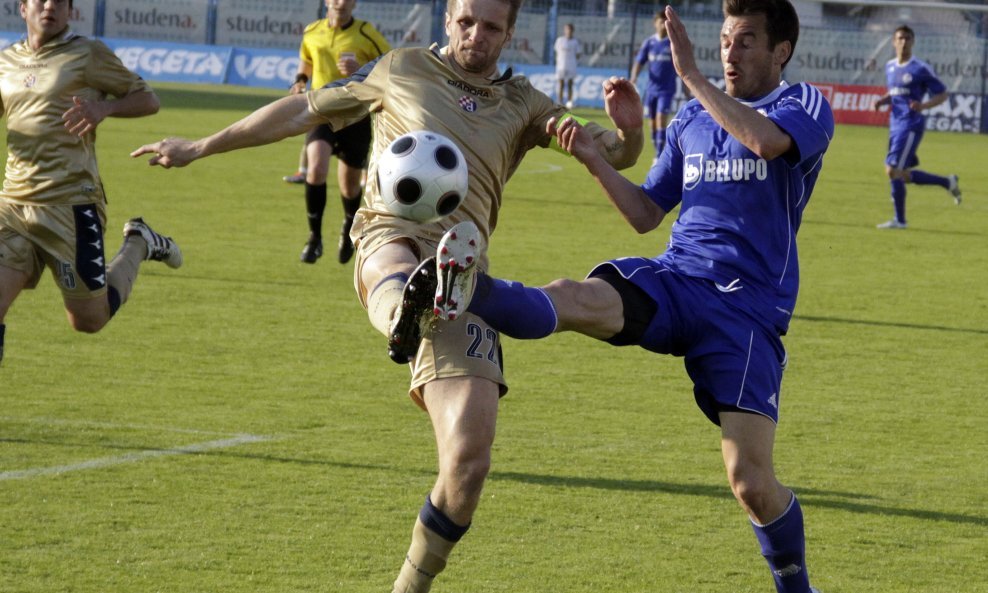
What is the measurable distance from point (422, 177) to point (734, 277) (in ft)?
3.58

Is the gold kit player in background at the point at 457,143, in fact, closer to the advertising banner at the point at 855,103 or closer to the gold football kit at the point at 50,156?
the gold football kit at the point at 50,156

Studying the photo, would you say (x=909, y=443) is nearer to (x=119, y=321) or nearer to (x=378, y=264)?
(x=378, y=264)

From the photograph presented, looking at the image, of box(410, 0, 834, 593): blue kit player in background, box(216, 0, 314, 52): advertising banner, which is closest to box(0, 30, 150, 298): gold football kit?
box(410, 0, 834, 593): blue kit player in background

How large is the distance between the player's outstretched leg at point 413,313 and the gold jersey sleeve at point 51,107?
339 cm

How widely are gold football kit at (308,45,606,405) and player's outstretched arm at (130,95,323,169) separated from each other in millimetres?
67

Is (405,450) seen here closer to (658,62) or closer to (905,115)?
(905,115)

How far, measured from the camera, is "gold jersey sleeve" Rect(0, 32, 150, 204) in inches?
289

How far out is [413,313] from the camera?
454 cm

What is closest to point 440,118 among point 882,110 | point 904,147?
point 904,147

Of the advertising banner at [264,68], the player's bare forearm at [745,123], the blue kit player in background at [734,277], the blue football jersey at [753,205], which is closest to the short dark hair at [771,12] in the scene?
the blue kit player in background at [734,277]

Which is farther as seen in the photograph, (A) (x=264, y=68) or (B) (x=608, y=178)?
(A) (x=264, y=68)

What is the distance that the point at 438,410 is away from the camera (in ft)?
15.6

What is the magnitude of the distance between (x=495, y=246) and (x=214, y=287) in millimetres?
3468

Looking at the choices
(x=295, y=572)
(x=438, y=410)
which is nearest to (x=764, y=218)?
(x=438, y=410)
